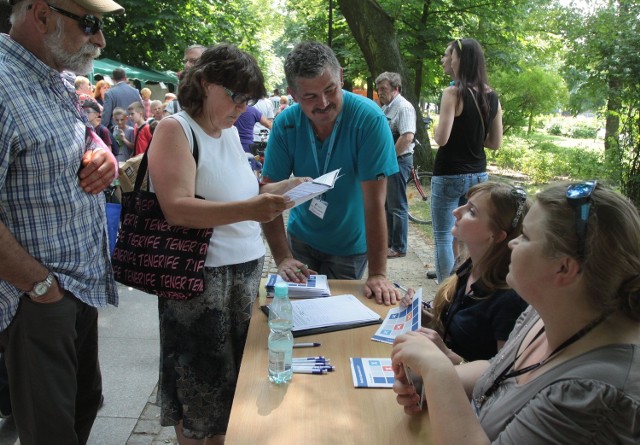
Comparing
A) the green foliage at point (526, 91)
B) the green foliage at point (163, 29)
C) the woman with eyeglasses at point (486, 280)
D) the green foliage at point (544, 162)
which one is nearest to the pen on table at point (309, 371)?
Result: the woman with eyeglasses at point (486, 280)

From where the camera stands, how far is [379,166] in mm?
2367

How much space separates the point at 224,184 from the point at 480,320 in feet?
3.57

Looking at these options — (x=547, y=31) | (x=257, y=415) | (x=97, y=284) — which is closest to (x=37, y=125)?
(x=97, y=284)

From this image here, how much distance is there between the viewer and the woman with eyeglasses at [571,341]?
101 centimetres

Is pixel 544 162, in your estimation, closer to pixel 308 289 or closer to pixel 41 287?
pixel 308 289

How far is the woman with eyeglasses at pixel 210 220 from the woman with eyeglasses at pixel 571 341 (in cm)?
94

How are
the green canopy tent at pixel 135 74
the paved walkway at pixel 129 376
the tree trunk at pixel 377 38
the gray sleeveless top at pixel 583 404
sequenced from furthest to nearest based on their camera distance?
the green canopy tent at pixel 135 74 → the tree trunk at pixel 377 38 → the paved walkway at pixel 129 376 → the gray sleeveless top at pixel 583 404

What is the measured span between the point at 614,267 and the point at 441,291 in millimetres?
1074

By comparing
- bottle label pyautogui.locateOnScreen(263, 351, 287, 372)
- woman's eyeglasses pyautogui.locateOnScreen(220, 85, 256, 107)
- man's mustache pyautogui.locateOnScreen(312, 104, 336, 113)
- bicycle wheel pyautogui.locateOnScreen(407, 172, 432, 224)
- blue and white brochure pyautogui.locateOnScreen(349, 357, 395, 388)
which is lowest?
bicycle wheel pyautogui.locateOnScreen(407, 172, 432, 224)

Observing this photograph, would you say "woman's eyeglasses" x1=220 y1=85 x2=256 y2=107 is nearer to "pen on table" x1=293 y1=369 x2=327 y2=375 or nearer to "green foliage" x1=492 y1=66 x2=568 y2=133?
"pen on table" x1=293 y1=369 x2=327 y2=375

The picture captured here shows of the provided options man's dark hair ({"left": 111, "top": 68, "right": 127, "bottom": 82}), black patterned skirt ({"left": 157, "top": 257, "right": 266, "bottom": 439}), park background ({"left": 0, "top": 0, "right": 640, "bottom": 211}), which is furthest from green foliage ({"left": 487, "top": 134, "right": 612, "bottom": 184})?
black patterned skirt ({"left": 157, "top": 257, "right": 266, "bottom": 439})

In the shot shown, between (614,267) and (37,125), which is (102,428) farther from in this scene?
(614,267)

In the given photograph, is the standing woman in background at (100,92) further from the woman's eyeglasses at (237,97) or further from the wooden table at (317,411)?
the wooden table at (317,411)

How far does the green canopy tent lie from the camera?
42.0ft
